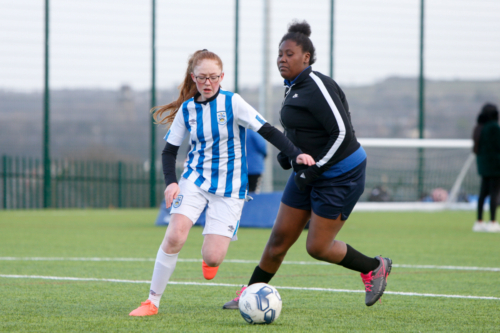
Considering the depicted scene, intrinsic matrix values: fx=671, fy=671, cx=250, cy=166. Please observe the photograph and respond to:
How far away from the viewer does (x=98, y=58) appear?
18.1 meters

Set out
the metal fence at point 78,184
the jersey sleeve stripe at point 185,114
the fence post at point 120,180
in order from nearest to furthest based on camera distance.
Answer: the jersey sleeve stripe at point 185,114, the metal fence at point 78,184, the fence post at point 120,180

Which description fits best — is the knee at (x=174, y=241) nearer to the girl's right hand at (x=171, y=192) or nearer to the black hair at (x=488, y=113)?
the girl's right hand at (x=171, y=192)

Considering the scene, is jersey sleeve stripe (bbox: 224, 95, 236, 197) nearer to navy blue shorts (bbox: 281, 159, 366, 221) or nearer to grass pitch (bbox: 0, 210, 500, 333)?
navy blue shorts (bbox: 281, 159, 366, 221)

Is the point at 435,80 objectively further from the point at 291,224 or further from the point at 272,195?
the point at 291,224

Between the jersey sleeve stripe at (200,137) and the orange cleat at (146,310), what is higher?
the jersey sleeve stripe at (200,137)

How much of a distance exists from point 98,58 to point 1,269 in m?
12.8

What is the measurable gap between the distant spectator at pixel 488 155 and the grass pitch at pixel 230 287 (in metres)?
1.22

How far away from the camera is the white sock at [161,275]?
4125 millimetres

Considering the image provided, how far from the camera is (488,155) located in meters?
10.6

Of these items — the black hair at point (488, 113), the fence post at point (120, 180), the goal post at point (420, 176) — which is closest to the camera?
the black hair at point (488, 113)

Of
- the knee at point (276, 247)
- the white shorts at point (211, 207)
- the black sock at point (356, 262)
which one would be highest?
the white shorts at point (211, 207)

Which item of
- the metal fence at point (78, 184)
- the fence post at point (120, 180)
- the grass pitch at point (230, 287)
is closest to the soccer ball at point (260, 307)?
the grass pitch at point (230, 287)

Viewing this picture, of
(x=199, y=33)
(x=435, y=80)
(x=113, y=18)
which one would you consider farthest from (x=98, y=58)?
(x=435, y=80)

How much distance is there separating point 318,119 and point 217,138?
65cm
